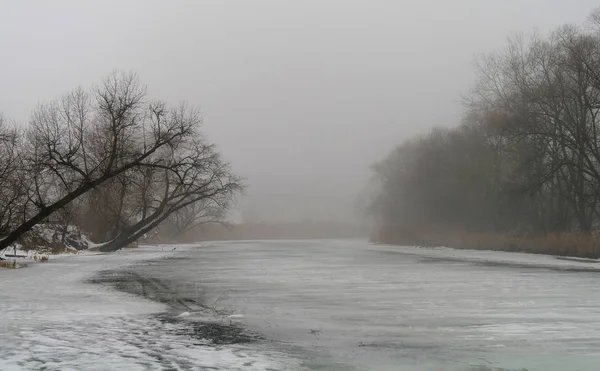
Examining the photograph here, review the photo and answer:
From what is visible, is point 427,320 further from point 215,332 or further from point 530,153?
point 530,153

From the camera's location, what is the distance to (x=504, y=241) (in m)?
43.5

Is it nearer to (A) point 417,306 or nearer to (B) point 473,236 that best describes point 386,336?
(A) point 417,306

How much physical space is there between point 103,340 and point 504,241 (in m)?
40.0

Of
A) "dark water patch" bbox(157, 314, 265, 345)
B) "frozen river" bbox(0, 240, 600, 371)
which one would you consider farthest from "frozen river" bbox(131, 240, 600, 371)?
"dark water patch" bbox(157, 314, 265, 345)

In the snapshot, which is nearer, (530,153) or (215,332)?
(215,332)

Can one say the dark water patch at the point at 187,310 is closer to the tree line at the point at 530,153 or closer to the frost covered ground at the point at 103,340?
the frost covered ground at the point at 103,340

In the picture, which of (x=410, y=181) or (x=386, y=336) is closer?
(x=386, y=336)

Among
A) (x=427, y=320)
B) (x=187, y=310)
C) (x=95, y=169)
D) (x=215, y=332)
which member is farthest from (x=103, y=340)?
(x=95, y=169)

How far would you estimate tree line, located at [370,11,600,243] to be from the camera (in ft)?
136

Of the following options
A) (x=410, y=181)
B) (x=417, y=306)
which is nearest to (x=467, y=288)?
(x=417, y=306)

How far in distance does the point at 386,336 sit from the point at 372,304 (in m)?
3.88

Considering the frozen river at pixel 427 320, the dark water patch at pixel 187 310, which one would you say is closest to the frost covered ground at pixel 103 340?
the dark water patch at pixel 187 310

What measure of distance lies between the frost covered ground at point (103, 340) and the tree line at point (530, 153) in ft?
120

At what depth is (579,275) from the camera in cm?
2105
